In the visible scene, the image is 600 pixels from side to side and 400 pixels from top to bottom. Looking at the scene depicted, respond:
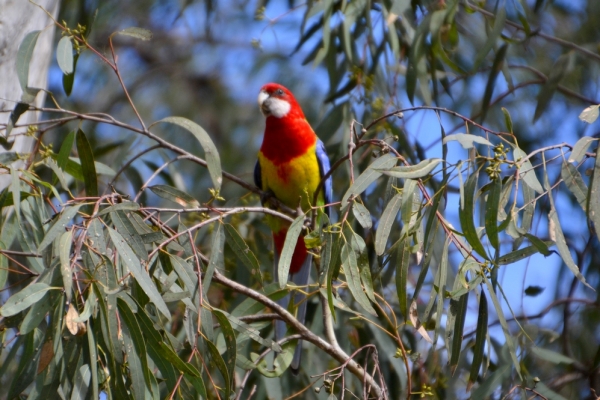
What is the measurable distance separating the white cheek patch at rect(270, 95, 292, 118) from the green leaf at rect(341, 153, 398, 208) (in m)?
1.79

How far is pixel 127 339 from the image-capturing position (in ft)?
5.26

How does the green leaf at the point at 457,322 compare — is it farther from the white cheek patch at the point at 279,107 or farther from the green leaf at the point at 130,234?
the white cheek patch at the point at 279,107

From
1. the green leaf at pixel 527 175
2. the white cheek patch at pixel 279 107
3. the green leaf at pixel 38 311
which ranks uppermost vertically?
the white cheek patch at pixel 279 107

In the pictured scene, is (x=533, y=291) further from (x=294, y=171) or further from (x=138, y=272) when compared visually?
(x=138, y=272)

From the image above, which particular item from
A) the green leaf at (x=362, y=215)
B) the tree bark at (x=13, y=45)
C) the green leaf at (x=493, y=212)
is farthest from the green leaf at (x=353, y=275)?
the tree bark at (x=13, y=45)

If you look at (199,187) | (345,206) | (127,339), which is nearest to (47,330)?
(127,339)

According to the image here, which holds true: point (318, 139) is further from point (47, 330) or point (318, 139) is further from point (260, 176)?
point (47, 330)

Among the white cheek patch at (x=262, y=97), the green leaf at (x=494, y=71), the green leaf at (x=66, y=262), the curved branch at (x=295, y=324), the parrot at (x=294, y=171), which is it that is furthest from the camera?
the white cheek patch at (x=262, y=97)

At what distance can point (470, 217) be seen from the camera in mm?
1678

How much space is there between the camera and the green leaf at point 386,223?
67.4 inches

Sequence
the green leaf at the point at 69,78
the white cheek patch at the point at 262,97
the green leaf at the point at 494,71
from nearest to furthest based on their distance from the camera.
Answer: the green leaf at the point at 69,78, the green leaf at the point at 494,71, the white cheek patch at the point at 262,97

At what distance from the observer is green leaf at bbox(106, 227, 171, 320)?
156 centimetres

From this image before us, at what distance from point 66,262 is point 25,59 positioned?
0.82 metres

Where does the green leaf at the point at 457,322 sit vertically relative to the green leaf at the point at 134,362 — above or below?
above
